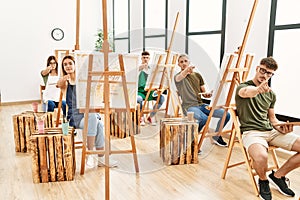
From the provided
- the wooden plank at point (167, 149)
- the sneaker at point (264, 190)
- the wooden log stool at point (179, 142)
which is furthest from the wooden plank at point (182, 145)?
the sneaker at point (264, 190)

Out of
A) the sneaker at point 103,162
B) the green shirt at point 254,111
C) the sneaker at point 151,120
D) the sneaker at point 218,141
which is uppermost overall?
the green shirt at point 254,111

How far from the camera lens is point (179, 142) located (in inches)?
119

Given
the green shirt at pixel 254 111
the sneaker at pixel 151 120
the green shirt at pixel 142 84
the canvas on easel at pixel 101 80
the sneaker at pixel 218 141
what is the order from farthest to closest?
the sneaker at pixel 151 120, the green shirt at pixel 142 84, the sneaker at pixel 218 141, the green shirt at pixel 254 111, the canvas on easel at pixel 101 80

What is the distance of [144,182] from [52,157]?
827 mm

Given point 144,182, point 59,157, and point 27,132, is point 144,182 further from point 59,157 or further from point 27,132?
point 27,132

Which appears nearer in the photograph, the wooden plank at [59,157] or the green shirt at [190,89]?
the wooden plank at [59,157]

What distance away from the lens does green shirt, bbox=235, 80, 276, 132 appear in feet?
8.25

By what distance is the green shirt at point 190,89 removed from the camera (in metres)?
3.34

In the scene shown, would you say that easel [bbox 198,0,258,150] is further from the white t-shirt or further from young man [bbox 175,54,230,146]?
the white t-shirt

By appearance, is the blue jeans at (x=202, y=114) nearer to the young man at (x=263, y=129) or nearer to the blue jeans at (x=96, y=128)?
the young man at (x=263, y=129)

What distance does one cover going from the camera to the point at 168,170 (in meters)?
2.93

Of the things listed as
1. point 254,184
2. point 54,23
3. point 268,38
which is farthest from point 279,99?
point 54,23

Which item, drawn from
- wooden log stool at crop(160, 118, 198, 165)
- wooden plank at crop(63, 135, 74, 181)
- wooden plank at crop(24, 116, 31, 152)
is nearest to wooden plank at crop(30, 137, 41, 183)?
wooden plank at crop(63, 135, 74, 181)

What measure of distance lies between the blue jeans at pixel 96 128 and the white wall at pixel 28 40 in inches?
173
